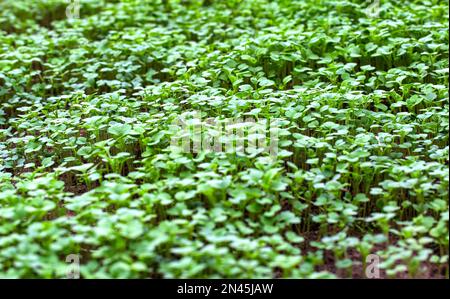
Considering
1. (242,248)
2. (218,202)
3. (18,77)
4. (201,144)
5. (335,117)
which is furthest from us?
(18,77)

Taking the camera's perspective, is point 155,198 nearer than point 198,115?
Yes

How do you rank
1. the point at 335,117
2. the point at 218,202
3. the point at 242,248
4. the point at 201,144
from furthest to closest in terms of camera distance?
the point at 335,117 < the point at 201,144 < the point at 218,202 < the point at 242,248

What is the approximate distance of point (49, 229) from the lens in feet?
8.01

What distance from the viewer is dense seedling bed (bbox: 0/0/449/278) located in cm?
247

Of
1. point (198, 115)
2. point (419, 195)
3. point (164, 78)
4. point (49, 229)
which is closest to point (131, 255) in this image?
point (49, 229)

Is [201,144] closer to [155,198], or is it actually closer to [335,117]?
[155,198]

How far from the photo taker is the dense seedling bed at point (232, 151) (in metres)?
2.47

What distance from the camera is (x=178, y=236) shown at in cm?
254

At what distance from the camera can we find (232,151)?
2.89 metres
